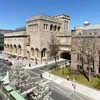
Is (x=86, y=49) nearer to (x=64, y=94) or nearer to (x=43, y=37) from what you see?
(x=64, y=94)

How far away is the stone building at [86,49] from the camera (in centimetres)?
2686

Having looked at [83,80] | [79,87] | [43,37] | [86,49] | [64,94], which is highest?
[43,37]

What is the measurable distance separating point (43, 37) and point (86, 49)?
59.4 feet

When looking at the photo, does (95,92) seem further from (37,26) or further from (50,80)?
(37,26)

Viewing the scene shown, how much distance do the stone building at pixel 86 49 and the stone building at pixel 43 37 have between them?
10566 mm

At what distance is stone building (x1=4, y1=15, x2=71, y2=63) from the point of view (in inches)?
1645

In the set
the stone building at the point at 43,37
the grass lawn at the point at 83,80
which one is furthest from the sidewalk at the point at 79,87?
the stone building at the point at 43,37

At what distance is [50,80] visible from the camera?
26828mm

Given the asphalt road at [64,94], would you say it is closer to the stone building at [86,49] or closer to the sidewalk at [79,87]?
the sidewalk at [79,87]

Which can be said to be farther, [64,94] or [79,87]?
[79,87]

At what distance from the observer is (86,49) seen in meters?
28.4

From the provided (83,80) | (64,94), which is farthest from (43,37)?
(64,94)

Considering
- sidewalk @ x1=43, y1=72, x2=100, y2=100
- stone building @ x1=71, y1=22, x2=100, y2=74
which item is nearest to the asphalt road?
sidewalk @ x1=43, y1=72, x2=100, y2=100

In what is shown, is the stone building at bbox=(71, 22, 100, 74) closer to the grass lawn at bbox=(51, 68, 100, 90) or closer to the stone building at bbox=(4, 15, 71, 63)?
the grass lawn at bbox=(51, 68, 100, 90)
